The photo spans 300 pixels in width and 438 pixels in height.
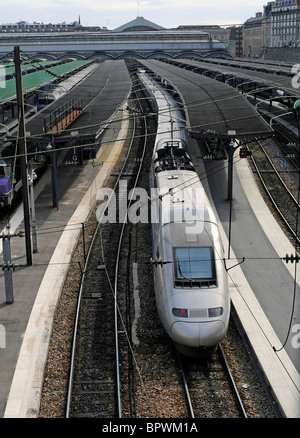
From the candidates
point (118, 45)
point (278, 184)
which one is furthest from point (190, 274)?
point (118, 45)

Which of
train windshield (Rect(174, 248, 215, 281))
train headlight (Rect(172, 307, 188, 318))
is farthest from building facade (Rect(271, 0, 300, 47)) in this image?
train headlight (Rect(172, 307, 188, 318))

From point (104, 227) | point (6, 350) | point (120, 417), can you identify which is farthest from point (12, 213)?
point (120, 417)

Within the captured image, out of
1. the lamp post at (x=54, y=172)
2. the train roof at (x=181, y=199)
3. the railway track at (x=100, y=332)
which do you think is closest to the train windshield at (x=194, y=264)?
the train roof at (x=181, y=199)

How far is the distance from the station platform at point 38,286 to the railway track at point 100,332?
0.87 meters

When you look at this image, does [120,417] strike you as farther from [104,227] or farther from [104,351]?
[104,227]

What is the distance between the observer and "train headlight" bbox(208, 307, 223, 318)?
48.0 feet

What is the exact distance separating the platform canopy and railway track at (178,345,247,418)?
1044 cm

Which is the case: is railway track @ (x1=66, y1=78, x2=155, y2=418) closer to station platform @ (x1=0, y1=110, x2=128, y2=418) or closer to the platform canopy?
station platform @ (x1=0, y1=110, x2=128, y2=418)

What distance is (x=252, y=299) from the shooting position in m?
19.1

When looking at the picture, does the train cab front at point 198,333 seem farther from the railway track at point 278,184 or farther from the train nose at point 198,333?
the railway track at point 278,184

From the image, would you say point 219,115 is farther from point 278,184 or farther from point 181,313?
point 181,313

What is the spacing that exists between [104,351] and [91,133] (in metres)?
16.5

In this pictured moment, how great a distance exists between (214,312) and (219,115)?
22041 millimetres

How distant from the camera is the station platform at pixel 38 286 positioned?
1411 centimetres
